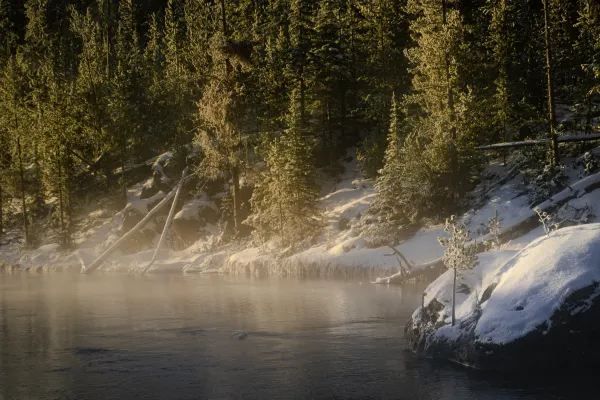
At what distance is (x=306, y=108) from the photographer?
2093 inches

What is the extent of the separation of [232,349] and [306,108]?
34553 millimetres

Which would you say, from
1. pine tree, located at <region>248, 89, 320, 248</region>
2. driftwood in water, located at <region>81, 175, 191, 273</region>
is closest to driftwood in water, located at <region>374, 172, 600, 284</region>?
pine tree, located at <region>248, 89, 320, 248</region>

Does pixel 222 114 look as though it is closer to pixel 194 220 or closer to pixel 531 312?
pixel 194 220

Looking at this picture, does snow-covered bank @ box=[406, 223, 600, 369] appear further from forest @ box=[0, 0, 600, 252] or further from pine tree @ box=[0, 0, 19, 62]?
pine tree @ box=[0, 0, 19, 62]

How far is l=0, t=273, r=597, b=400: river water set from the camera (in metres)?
16.1

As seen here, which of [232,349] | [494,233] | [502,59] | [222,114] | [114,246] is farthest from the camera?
[114,246]

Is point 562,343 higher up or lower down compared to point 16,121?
lower down

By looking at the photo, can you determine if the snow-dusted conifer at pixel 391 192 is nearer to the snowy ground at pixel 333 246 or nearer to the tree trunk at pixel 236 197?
the snowy ground at pixel 333 246

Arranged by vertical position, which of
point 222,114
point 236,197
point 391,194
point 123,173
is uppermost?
point 222,114

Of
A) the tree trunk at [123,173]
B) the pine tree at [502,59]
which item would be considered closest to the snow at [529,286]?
the pine tree at [502,59]

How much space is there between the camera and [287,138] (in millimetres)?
43250

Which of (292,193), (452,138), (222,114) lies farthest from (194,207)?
(452,138)

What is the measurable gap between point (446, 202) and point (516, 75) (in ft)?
39.2

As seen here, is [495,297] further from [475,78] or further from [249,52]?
[249,52]
